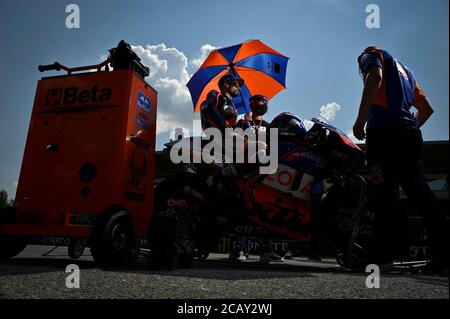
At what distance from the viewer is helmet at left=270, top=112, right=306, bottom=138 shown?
3.52 meters

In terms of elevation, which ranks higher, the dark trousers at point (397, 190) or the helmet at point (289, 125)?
the helmet at point (289, 125)

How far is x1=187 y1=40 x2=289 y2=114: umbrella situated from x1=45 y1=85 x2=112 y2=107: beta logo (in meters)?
2.76

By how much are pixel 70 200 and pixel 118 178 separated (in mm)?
524

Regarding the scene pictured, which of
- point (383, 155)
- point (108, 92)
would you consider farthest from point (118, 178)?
point (383, 155)

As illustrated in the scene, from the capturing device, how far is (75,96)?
3.40m

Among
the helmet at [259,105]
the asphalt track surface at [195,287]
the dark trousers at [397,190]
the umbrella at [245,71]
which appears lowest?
the asphalt track surface at [195,287]

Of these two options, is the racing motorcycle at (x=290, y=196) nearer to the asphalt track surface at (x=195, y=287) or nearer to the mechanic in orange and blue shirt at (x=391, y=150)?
the mechanic in orange and blue shirt at (x=391, y=150)

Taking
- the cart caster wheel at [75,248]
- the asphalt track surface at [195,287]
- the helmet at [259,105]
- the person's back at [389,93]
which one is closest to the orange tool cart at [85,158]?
the cart caster wheel at [75,248]

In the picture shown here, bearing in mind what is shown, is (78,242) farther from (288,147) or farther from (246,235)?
(288,147)

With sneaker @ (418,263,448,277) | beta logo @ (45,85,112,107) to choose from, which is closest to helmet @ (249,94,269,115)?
beta logo @ (45,85,112,107)

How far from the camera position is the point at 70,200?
3.18 m

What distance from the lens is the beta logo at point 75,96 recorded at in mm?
3328

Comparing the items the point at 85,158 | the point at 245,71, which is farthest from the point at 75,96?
the point at 245,71
